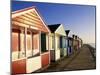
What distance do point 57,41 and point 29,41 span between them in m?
0.41

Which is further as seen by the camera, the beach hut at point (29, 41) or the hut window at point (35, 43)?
the hut window at point (35, 43)

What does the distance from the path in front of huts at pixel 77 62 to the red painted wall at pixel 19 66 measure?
357 millimetres

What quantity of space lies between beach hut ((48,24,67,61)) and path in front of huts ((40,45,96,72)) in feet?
0.32

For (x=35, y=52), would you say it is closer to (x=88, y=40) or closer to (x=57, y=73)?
(x=57, y=73)

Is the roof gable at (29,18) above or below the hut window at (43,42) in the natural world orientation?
above

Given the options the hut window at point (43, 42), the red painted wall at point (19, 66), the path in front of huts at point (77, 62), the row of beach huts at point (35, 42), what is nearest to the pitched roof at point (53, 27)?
the row of beach huts at point (35, 42)

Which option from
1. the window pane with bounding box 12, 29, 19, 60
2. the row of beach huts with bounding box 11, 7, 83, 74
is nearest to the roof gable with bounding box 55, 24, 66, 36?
the row of beach huts with bounding box 11, 7, 83, 74

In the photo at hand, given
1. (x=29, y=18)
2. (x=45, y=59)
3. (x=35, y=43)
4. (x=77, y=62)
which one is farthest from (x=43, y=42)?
(x=77, y=62)

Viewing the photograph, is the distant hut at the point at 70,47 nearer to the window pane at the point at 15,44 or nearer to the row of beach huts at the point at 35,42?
the row of beach huts at the point at 35,42

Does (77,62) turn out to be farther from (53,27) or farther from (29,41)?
(29,41)

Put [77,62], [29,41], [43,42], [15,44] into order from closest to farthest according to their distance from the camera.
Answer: [15,44] < [29,41] < [43,42] < [77,62]

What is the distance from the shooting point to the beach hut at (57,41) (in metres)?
3.01

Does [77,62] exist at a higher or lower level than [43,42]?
A: lower

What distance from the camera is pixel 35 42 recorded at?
9.47ft
